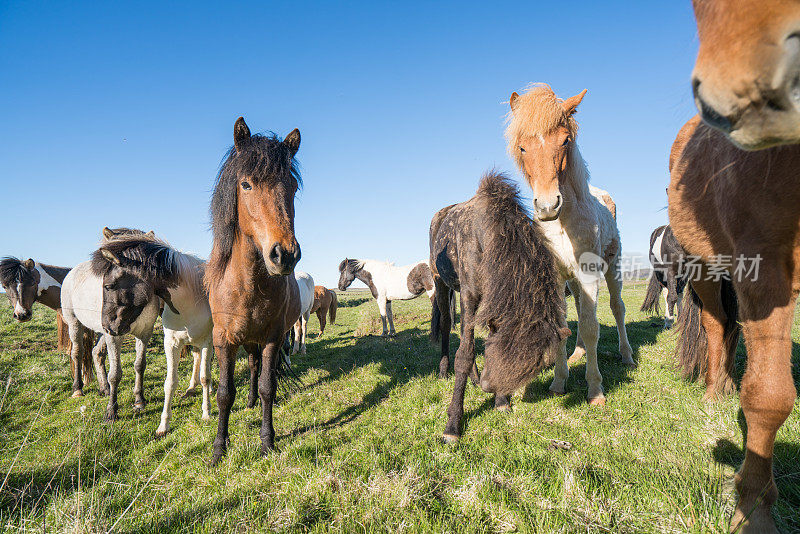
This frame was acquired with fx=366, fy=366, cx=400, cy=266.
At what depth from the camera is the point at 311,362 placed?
8375 millimetres

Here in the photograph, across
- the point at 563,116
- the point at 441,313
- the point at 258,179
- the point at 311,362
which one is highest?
the point at 563,116

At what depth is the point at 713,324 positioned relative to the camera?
3.23 metres

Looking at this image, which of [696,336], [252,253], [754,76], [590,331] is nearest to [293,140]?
[252,253]

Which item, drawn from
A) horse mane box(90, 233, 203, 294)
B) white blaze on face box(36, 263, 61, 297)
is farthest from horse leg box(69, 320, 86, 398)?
horse mane box(90, 233, 203, 294)

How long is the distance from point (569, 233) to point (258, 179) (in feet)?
10.4

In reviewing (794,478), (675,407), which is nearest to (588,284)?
(675,407)

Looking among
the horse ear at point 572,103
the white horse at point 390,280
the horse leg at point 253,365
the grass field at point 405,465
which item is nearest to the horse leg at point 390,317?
the white horse at point 390,280

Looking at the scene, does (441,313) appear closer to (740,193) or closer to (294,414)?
(294,414)

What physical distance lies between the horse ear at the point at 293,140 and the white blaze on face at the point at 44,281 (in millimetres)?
7952

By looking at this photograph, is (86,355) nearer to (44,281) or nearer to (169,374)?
(44,281)

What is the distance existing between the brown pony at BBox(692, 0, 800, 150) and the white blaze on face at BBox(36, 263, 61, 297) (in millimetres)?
10888

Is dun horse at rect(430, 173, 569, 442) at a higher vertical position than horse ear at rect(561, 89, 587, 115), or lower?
lower

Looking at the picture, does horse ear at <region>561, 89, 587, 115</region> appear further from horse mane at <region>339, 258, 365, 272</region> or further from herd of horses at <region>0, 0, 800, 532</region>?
horse mane at <region>339, 258, 365, 272</region>

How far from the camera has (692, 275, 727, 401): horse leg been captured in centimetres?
312
